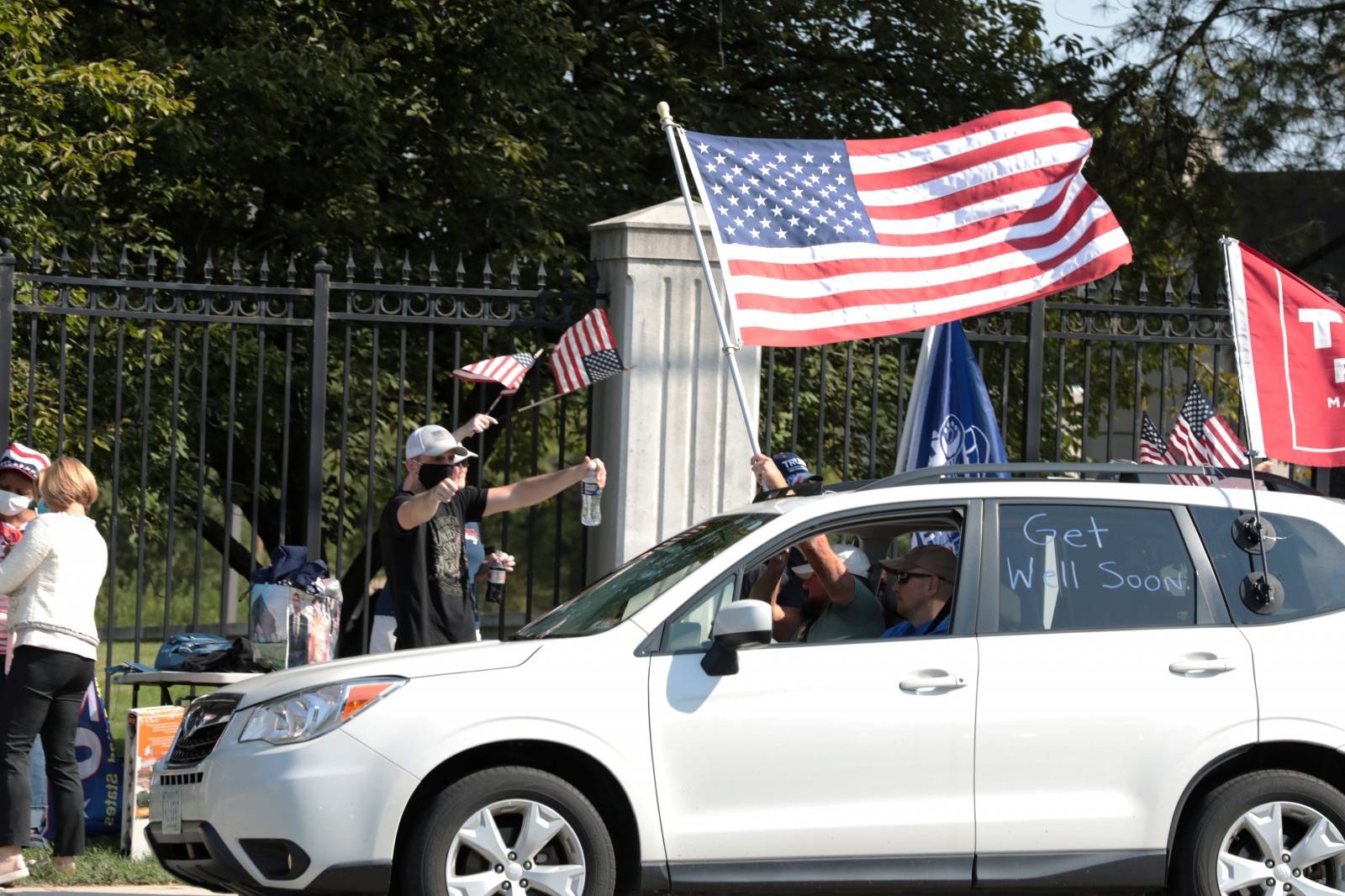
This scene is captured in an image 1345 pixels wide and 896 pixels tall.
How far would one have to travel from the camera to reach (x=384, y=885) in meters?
5.25

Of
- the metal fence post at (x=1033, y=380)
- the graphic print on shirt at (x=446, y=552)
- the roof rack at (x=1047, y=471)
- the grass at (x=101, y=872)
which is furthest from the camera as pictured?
the metal fence post at (x=1033, y=380)

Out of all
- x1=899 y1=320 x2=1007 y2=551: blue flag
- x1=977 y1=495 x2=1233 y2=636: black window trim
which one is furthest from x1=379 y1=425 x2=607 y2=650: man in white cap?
x1=899 y1=320 x2=1007 y2=551: blue flag

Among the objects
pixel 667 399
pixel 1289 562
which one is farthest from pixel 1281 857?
pixel 667 399

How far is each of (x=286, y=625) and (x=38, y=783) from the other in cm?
124

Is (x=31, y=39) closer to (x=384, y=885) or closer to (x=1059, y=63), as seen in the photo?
(x=384, y=885)

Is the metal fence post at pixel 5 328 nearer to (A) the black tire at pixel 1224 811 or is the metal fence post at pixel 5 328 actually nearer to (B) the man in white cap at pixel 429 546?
(B) the man in white cap at pixel 429 546

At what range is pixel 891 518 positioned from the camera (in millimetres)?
5891

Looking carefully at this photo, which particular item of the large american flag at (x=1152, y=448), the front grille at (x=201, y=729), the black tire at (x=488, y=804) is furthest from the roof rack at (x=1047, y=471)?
the large american flag at (x=1152, y=448)

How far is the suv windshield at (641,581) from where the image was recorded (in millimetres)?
5773

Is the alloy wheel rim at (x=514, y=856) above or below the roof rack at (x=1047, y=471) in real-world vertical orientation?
below

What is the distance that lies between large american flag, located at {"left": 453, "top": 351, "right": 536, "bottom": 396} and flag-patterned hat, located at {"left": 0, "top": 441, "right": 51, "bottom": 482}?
207cm

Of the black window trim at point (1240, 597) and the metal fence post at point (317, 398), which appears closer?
the black window trim at point (1240, 597)

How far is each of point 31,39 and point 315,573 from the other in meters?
5.01

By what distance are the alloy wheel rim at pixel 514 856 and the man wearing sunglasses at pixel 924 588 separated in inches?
55.2
